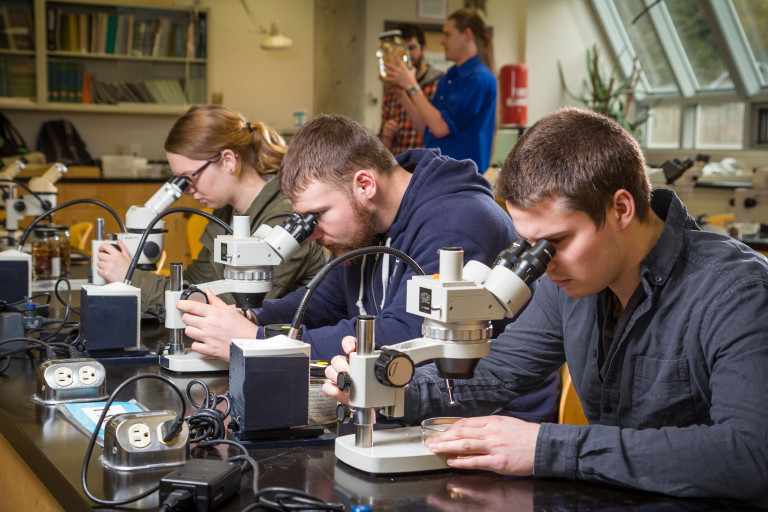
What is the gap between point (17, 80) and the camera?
6.16 m

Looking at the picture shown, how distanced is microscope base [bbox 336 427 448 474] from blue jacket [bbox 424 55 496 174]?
9.66 ft

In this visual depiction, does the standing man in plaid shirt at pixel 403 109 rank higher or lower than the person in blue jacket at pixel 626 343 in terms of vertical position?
higher

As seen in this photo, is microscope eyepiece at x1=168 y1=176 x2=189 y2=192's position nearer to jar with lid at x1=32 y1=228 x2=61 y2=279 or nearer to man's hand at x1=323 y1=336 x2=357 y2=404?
jar with lid at x1=32 y1=228 x2=61 y2=279

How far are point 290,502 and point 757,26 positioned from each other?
649 cm

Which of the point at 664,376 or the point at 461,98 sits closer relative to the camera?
the point at 664,376

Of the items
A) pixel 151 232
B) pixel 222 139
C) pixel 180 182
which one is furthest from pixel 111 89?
pixel 151 232

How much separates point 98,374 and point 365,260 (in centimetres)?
70

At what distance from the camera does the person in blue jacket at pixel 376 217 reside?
176cm

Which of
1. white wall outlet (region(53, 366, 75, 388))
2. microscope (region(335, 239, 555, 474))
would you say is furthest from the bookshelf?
microscope (region(335, 239, 555, 474))

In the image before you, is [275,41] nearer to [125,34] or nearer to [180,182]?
[125,34]

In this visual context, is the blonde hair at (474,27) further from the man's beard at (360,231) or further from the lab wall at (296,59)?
the man's beard at (360,231)

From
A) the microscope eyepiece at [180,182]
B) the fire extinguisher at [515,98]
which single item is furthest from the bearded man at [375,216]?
the fire extinguisher at [515,98]

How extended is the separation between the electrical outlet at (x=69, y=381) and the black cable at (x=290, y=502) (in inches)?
25.6

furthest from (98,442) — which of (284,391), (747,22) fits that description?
(747,22)
